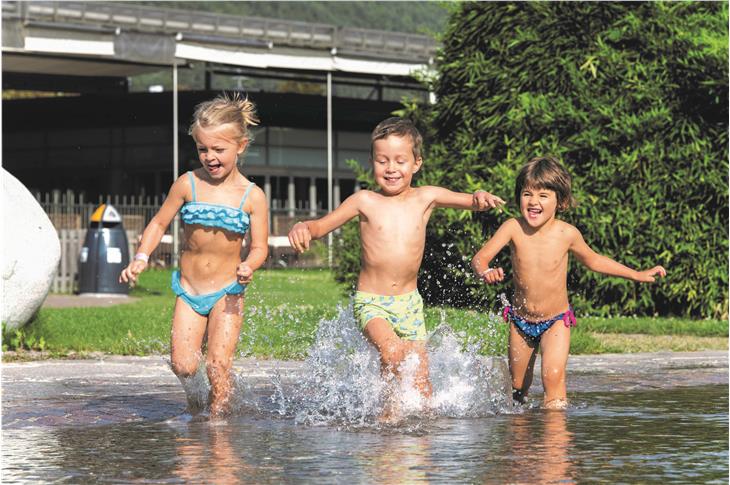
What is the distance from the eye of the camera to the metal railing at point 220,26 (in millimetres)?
30141

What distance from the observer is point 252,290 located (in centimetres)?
1988

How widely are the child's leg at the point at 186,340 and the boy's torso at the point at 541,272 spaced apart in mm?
1996

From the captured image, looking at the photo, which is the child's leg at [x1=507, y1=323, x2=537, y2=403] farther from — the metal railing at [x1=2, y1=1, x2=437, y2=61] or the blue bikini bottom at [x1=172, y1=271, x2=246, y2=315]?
the metal railing at [x1=2, y1=1, x2=437, y2=61]

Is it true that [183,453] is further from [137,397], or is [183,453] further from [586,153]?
[586,153]

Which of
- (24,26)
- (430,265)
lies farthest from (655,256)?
(24,26)

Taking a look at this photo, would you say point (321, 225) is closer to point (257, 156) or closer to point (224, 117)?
point (224, 117)

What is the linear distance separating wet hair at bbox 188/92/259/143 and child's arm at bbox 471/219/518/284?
4.92 feet

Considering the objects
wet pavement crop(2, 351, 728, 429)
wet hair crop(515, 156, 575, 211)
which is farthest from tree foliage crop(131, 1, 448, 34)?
wet hair crop(515, 156, 575, 211)

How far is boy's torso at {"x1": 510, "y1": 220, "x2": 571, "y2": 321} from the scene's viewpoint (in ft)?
26.2

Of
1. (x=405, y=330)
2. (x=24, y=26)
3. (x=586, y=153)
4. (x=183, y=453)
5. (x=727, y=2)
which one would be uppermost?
(x=24, y=26)

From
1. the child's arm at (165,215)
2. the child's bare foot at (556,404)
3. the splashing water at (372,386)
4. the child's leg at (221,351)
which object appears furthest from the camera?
the child's bare foot at (556,404)

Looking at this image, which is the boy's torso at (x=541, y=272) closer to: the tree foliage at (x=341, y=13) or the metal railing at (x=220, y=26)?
the metal railing at (x=220, y=26)

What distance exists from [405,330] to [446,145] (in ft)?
29.3

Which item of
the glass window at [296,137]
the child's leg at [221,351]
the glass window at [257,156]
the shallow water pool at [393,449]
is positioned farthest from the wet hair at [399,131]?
the glass window at [296,137]
